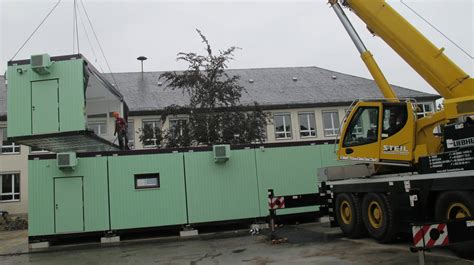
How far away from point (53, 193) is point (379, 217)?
10.5m

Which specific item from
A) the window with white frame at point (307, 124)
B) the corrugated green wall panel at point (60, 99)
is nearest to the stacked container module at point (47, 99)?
the corrugated green wall panel at point (60, 99)

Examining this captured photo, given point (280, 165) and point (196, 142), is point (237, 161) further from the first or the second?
point (196, 142)

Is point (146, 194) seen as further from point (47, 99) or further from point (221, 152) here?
point (47, 99)

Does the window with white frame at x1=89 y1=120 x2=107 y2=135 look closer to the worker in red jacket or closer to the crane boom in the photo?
the worker in red jacket

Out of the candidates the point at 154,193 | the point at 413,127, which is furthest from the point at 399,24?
the point at 154,193

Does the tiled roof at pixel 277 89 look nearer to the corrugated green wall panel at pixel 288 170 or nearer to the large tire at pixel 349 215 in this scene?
the corrugated green wall panel at pixel 288 170

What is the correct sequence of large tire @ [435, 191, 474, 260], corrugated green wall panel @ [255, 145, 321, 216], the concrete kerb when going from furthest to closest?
corrugated green wall panel @ [255, 145, 321, 216] → the concrete kerb → large tire @ [435, 191, 474, 260]

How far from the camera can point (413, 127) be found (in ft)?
35.7

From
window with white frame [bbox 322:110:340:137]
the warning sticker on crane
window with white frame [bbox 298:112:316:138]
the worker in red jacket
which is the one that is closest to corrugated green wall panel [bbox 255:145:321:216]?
the worker in red jacket

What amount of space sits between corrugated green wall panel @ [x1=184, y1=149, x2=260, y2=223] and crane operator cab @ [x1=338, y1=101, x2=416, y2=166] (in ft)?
19.2

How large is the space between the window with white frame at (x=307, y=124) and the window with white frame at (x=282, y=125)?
0.96m

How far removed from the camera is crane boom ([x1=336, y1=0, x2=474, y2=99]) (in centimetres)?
1088

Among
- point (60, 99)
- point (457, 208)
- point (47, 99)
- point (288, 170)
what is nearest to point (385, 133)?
point (457, 208)

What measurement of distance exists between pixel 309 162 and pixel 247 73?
944 inches
